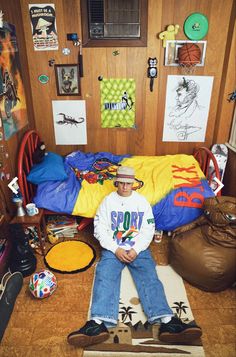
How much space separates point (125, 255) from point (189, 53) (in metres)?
2.05

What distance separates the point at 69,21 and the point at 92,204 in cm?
184

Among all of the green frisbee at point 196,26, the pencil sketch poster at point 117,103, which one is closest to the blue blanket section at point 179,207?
the pencil sketch poster at point 117,103

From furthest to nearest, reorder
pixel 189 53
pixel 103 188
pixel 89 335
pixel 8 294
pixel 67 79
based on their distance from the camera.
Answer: pixel 67 79, pixel 189 53, pixel 103 188, pixel 8 294, pixel 89 335

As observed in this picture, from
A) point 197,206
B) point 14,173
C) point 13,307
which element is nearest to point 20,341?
point 13,307

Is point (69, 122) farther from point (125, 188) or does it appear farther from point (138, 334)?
point (138, 334)

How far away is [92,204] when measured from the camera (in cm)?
224

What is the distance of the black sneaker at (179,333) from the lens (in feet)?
4.74

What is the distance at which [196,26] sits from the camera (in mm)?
2531

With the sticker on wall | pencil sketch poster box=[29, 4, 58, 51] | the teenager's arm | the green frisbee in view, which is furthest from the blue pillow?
the green frisbee

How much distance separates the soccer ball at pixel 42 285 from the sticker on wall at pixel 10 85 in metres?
1.14

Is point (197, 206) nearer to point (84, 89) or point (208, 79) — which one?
point (208, 79)

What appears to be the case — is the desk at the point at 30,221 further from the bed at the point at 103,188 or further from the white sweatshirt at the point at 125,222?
the white sweatshirt at the point at 125,222

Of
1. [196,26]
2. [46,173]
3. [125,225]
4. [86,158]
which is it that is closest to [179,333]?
[125,225]

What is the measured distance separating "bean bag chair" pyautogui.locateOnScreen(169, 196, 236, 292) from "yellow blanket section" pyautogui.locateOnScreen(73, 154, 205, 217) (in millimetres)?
416
